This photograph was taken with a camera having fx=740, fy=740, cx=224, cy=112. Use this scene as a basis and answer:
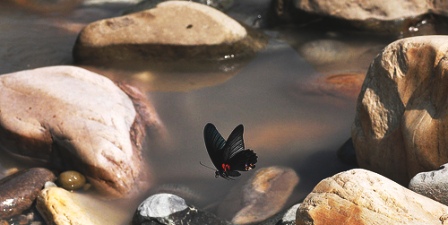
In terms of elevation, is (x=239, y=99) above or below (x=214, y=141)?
below

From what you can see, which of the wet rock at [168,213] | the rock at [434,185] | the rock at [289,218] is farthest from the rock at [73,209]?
the rock at [434,185]

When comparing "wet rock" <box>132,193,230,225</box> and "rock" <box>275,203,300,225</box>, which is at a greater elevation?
"rock" <box>275,203,300,225</box>

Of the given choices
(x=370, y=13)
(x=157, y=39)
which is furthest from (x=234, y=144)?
(x=370, y=13)

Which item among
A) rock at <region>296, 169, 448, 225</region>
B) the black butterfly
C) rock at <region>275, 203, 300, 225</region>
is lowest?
rock at <region>275, 203, 300, 225</region>

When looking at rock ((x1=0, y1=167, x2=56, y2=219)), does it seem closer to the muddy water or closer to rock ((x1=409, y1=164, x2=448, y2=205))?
the muddy water

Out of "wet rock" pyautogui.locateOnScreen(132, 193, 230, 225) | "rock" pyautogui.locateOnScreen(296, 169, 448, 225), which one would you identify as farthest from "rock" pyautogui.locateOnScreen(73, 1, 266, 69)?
"rock" pyautogui.locateOnScreen(296, 169, 448, 225)

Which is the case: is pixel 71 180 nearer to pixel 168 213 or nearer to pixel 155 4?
pixel 168 213
